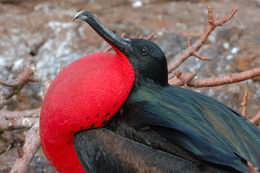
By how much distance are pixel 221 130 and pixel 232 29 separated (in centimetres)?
204

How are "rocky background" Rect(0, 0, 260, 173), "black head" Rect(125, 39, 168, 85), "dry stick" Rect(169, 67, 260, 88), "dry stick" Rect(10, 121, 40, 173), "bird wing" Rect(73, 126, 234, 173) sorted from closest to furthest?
1. "bird wing" Rect(73, 126, 234, 173)
2. "black head" Rect(125, 39, 168, 85)
3. "dry stick" Rect(10, 121, 40, 173)
4. "dry stick" Rect(169, 67, 260, 88)
5. "rocky background" Rect(0, 0, 260, 173)

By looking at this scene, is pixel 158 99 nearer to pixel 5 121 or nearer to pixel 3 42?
pixel 5 121

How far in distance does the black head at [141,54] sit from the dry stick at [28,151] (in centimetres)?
68

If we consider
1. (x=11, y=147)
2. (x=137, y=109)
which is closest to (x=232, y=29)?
(x=11, y=147)

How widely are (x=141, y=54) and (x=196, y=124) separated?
32 cm

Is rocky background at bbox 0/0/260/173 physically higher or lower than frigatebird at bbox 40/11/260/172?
lower

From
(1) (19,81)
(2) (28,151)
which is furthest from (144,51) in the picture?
(1) (19,81)

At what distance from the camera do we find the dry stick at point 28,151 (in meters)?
2.01

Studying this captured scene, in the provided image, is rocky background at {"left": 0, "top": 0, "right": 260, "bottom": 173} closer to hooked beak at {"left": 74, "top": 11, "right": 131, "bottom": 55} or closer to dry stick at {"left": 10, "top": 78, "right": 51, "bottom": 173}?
dry stick at {"left": 10, "top": 78, "right": 51, "bottom": 173}

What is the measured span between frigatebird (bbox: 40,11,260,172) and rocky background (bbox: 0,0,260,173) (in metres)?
1.21

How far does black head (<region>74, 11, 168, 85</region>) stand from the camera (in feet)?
5.51

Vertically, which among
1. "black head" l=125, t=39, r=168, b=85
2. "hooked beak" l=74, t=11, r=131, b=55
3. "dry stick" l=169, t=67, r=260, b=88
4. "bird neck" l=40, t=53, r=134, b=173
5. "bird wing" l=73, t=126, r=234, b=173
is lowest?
"dry stick" l=169, t=67, r=260, b=88

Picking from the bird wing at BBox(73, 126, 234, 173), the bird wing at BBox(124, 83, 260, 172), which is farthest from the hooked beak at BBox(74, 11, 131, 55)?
the bird wing at BBox(73, 126, 234, 173)

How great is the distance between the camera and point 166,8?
13.4 ft
